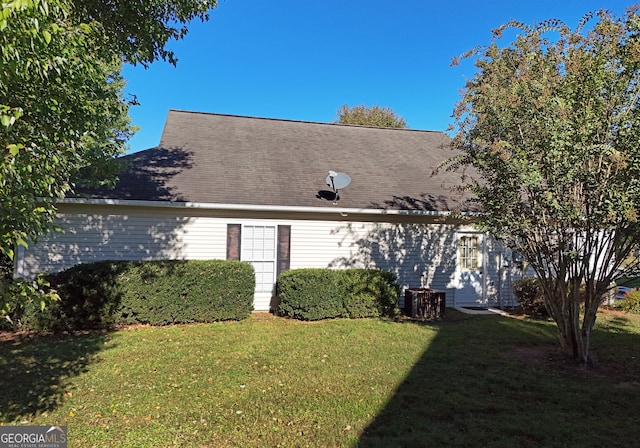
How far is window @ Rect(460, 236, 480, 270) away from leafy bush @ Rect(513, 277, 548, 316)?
1246 millimetres

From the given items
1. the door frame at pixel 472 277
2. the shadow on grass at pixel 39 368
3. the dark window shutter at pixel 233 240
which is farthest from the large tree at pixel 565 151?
the shadow on grass at pixel 39 368

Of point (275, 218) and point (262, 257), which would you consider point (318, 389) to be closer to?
point (262, 257)

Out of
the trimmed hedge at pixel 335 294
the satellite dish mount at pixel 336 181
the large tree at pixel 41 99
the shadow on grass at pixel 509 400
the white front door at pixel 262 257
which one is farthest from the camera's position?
the satellite dish mount at pixel 336 181

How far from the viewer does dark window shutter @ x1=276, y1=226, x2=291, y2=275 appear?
9680mm

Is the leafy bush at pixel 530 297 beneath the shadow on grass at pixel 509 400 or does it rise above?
above

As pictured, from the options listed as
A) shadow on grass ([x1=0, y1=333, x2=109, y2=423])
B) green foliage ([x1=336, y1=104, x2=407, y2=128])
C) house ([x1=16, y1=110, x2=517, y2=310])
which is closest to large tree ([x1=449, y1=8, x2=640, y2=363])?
house ([x1=16, y1=110, x2=517, y2=310])

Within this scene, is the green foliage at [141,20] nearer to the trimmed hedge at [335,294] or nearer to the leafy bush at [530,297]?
the trimmed hedge at [335,294]

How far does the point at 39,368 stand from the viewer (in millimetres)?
5305

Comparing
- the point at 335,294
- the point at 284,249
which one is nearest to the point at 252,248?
the point at 284,249

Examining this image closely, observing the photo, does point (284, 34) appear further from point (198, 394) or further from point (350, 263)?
point (198, 394)

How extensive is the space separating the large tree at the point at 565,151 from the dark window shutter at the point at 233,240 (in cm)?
550

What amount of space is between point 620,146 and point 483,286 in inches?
258

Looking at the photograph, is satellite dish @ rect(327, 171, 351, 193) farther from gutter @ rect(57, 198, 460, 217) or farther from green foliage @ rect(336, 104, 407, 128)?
green foliage @ rect(336, 104, 407, 128)

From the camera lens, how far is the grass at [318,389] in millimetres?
3625
